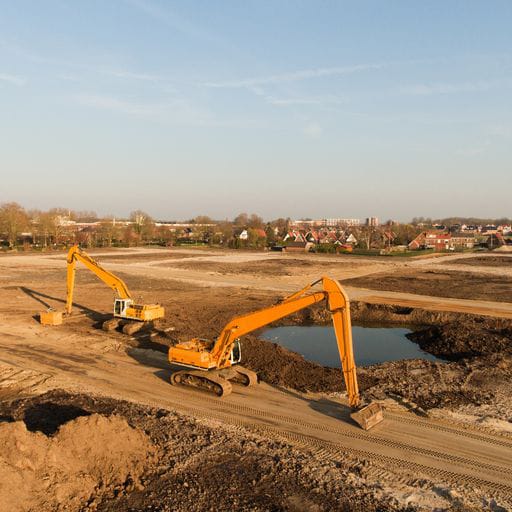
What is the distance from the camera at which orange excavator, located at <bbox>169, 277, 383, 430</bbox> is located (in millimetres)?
12688

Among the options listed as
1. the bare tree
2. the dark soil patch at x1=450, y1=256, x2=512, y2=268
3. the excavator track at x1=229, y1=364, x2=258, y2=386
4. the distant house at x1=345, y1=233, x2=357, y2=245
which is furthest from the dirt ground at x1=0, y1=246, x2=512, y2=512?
the distant house at x1=345, y1=233, x2=357, y2=245

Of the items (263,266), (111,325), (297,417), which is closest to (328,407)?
(297,417)

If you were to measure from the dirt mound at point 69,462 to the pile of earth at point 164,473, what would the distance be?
0.06 ft

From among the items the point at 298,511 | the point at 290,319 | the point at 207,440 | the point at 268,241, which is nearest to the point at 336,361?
the point at 290,319

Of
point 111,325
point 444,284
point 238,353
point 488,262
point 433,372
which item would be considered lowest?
point 433,372

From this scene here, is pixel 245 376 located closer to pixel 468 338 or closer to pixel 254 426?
pixel 254 426

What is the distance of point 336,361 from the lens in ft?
68.5

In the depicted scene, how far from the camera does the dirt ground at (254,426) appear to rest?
9625mm

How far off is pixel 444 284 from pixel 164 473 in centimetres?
3715

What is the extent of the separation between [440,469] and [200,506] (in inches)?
219

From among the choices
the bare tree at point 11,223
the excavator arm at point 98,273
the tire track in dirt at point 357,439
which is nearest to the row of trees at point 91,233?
the bare tree at point 11,223

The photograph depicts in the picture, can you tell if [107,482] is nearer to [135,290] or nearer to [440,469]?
[440,469]

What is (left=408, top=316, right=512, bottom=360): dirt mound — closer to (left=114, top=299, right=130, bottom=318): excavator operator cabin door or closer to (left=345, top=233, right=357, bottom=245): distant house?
(left=114, top=299, right=130, bottom=318): excavator operator cabin door

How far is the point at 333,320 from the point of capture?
13.4 m
